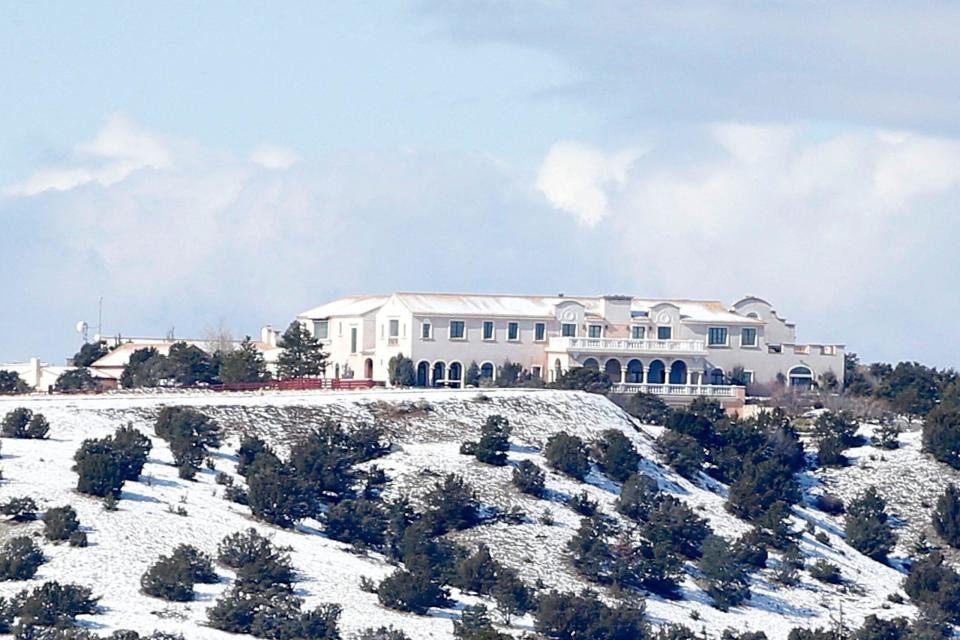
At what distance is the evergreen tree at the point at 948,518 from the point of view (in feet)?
312

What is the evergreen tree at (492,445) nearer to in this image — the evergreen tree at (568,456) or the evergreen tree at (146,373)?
the evergreen tree at (568,456)

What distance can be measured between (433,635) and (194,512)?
498 inches

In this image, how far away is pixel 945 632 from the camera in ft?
263

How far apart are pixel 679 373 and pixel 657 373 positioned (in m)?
1.35

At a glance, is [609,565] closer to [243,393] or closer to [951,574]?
[951,574]

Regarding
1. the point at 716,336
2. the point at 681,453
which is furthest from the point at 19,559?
the point at 716,336

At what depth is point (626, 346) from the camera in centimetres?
11656

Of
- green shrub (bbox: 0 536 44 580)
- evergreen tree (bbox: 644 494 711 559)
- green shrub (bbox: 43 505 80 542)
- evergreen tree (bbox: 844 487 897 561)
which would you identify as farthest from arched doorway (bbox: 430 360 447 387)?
green shrub (bbox: 0 536 44 580)

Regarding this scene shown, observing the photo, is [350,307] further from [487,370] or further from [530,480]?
[530,480]

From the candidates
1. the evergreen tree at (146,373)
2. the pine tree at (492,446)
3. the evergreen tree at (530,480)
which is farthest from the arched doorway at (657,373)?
the evergreen tree at (530,480)

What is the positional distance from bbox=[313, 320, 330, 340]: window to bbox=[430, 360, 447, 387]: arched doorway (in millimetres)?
10236

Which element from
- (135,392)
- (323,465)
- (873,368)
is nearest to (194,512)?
(323,465)

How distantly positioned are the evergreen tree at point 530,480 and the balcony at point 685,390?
80.9ft

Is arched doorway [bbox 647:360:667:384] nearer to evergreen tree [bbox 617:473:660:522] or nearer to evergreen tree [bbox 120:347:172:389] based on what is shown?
evergreen tree [bbox 120:347:172:389]
